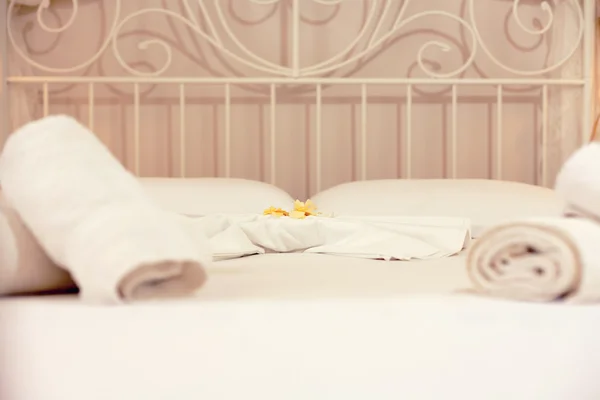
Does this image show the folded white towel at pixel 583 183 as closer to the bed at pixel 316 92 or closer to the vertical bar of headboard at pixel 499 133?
the bed at pixel 316 92

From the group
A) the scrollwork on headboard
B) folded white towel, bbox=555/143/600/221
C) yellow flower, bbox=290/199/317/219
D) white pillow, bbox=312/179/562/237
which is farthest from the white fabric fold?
the scrollwork on headboard

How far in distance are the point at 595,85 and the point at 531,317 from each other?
1.91 m

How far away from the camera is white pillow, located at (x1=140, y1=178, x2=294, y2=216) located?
1.81 m

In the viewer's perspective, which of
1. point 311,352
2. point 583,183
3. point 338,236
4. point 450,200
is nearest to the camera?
point 311,352

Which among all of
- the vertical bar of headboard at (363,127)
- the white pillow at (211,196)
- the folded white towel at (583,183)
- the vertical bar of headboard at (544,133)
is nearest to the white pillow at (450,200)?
the white pillow at (211,196)

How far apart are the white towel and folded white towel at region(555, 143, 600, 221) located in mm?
479

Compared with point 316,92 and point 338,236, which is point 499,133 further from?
point 338,236

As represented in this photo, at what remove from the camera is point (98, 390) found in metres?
0.71

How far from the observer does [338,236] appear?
1.50 metres

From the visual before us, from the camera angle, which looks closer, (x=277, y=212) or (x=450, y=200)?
(x=277, y=212)

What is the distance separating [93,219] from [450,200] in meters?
1.23

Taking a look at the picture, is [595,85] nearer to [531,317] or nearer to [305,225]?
[305,225]

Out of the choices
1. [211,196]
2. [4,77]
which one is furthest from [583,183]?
[4,77]

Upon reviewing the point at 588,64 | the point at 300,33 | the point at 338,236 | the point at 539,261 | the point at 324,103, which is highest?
the point at 300,33
